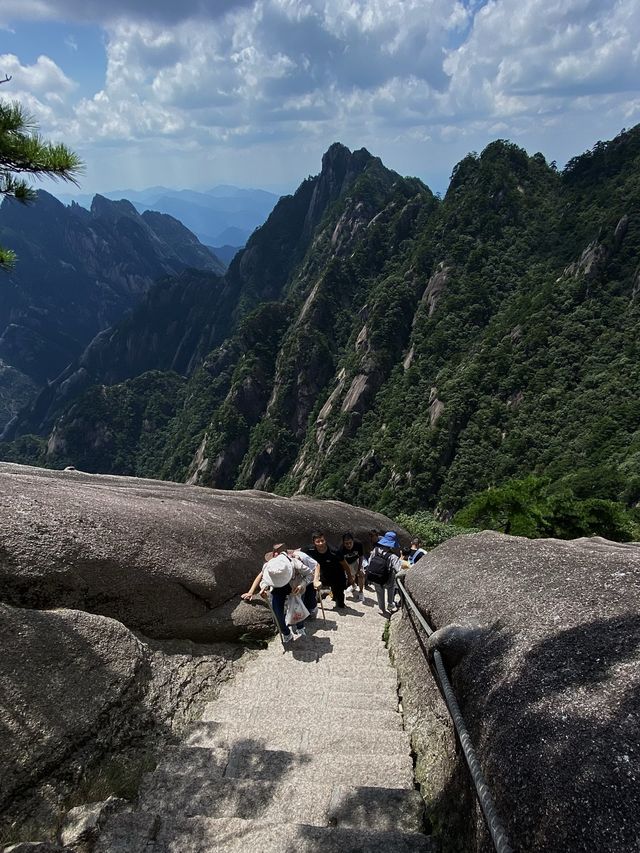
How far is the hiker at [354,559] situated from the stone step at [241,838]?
6990 mm

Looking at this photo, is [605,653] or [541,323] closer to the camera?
[605,653]

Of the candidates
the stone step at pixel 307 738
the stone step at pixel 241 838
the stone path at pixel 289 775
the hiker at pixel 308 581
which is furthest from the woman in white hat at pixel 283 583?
the stone step at pixel 241 838

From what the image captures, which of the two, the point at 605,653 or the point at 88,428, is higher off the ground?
the point at 605,653

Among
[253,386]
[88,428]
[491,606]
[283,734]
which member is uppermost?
[491,606]

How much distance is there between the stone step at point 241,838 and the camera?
3971 mm

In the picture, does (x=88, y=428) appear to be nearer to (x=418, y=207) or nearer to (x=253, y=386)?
(x=253, y=386)

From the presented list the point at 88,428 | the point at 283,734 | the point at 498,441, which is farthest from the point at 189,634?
the point at 88,428

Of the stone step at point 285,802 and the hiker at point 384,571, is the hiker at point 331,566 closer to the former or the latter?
the hiker at point 384,571

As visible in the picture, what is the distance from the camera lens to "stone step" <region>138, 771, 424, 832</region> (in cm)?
451

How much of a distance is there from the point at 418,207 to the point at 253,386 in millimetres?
66166

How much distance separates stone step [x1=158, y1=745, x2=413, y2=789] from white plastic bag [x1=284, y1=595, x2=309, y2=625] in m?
3.15

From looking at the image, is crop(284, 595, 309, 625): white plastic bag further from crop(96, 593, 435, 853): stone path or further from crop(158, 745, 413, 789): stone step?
crop(158, 745, 413, 789): stone step

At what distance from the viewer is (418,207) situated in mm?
143125

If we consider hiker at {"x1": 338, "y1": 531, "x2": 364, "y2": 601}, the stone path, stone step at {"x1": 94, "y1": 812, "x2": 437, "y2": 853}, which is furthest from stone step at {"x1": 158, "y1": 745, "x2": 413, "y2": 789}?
hiker at {"x1": 338, "y1": 531, "x2": 364, "y2": 601}
